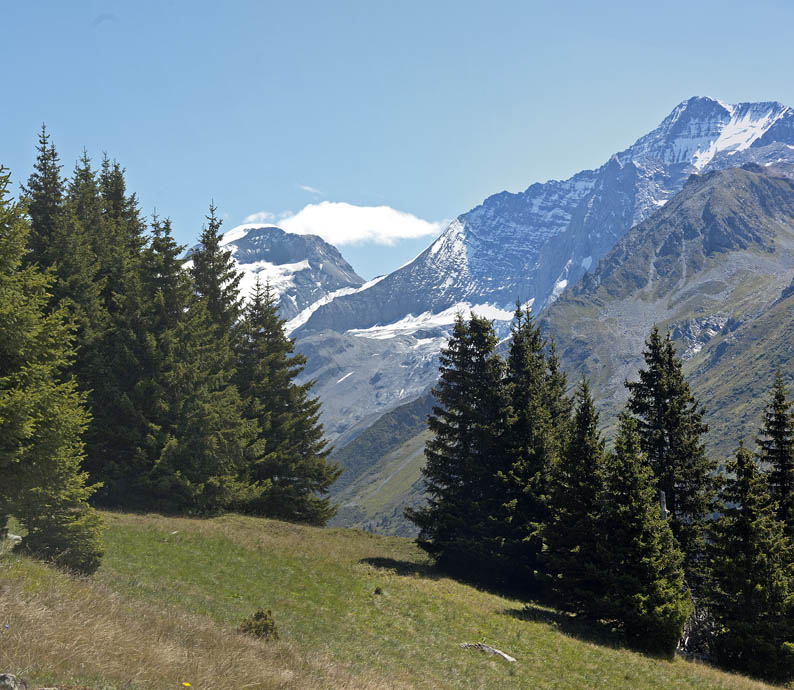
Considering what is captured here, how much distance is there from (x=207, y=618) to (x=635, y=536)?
1840 cm

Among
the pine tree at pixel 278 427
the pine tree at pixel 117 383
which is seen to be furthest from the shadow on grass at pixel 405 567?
the pine tree at pixel 117 383

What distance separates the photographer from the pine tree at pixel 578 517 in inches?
1174

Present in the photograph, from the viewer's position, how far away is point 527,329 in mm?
42000

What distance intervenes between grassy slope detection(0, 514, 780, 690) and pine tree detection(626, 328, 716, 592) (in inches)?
401

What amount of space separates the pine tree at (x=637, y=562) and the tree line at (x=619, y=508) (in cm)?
6

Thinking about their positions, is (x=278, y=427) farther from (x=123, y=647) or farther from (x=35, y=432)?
(x=123, y=647)

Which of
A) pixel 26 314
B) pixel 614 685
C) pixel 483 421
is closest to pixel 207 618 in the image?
pixel 26 314

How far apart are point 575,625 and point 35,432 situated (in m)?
23.7

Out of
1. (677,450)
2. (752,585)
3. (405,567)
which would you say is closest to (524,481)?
(405,567)

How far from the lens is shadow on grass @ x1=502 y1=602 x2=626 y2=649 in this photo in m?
26.7

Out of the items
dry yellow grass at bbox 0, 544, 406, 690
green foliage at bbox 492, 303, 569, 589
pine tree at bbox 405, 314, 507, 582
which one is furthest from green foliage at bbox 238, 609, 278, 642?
pine tree at bbox 405, 314, 507, 582

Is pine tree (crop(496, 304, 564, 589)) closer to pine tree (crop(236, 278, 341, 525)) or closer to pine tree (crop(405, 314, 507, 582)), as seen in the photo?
pine tree (crop(405, 314, 507, 582))

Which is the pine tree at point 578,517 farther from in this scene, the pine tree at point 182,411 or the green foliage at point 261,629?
the pine tree at point 182,411

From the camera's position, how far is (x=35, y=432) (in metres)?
18.8
